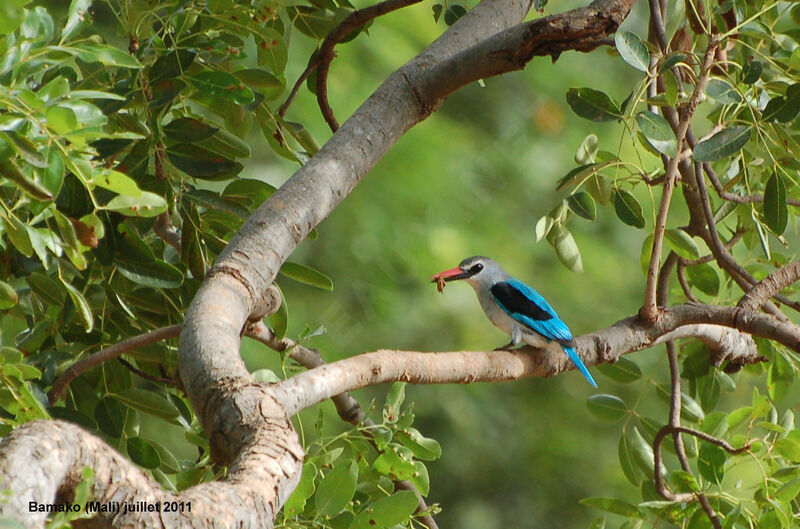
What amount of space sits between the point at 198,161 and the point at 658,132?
900mm

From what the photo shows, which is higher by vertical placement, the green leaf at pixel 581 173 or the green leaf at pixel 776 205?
the green leaf at pixel 581 173

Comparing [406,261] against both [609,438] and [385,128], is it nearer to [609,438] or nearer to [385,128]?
[609,438]

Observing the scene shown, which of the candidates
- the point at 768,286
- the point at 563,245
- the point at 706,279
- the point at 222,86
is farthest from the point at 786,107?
the point at 222,86

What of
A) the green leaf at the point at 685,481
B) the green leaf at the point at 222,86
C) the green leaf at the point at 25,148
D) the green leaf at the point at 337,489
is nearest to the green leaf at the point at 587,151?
the green leaf at the point at 685,481

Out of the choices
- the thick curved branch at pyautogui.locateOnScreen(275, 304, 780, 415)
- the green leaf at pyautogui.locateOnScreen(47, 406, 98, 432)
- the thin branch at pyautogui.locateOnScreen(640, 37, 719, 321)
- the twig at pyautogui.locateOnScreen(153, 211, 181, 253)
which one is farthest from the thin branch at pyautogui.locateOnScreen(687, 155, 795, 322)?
the green leaf at pyautogui.locateOnScreen(47, 406, 98, 432)

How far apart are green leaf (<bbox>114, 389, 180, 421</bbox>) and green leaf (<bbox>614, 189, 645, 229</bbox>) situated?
1113 millimetres

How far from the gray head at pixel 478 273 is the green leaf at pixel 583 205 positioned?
108 centimetres

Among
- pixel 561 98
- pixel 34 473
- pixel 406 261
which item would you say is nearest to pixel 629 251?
pixel 561 98

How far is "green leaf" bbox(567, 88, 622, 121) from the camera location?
1862mm

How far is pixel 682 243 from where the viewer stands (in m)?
2.24

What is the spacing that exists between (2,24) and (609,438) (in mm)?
4771

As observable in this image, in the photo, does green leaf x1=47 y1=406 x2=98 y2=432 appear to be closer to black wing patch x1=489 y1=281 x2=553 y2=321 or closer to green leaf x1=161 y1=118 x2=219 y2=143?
green leaf x1=161 y1=118 x2=219 y2=143

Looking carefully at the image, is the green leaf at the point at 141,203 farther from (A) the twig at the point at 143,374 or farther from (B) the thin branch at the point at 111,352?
(A) the twig at the point at 143,374

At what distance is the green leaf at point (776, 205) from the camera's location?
1892 mm
